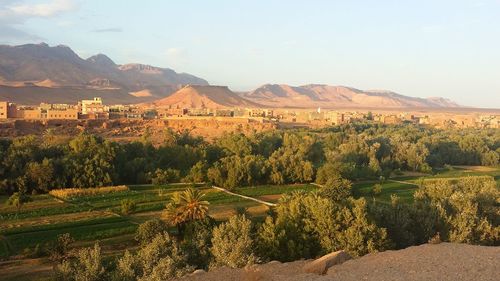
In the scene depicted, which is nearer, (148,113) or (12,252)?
(12,252)

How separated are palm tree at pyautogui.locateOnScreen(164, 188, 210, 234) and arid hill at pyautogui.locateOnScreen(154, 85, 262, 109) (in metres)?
91.8

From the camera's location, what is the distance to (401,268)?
1218cm

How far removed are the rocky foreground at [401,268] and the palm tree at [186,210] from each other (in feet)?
29.6

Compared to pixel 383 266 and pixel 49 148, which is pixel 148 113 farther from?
pixel 383 266

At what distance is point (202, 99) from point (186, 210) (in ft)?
355

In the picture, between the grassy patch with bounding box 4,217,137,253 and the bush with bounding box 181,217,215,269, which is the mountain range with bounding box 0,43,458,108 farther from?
the bush with bounding box 181,217,215,269

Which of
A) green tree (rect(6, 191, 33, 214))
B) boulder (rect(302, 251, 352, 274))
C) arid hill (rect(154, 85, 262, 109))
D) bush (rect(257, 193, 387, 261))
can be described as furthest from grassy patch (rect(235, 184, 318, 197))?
arid hill (rect(154, 85, 262, 109))

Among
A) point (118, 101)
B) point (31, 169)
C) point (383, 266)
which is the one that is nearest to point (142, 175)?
point (31, 169)

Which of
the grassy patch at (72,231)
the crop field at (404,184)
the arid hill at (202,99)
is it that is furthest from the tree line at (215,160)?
the arid hill at (202,99)

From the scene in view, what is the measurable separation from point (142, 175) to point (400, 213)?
22.5 meters

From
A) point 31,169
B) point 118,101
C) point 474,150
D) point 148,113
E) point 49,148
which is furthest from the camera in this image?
point 118,101

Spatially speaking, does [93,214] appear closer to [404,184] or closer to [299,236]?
[299,236]

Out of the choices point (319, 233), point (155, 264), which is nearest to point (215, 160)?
point (319, 233)

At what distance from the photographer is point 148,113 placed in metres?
78.7
